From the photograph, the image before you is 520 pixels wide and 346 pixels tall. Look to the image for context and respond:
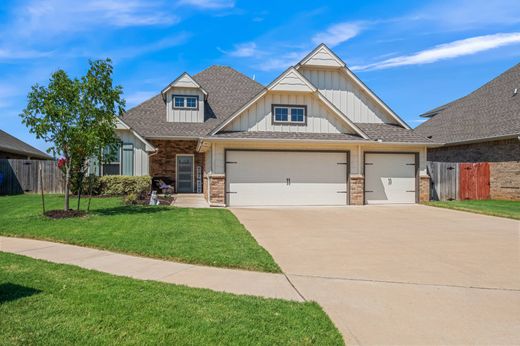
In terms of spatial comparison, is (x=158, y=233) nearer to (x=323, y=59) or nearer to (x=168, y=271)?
(x=168, y=271)

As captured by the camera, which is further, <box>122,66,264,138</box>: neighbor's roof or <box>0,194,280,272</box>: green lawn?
<box>122,66,264,138</box>: neighbor's roof

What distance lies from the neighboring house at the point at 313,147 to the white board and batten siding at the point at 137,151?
0.16ft

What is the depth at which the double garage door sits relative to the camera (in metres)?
15.5

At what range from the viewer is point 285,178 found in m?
15.9

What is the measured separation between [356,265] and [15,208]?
40.0 feet

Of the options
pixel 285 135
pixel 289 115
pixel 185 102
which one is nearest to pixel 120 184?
pixel 185 102

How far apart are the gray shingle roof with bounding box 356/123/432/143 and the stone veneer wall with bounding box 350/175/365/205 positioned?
1.99 meters

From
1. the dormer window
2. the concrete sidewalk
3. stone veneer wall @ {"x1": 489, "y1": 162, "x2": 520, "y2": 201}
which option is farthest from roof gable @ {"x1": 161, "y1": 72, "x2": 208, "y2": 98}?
stone veneer wall @ {"x1": 489, "y1": 162, "x2": 520, "y2": 201}

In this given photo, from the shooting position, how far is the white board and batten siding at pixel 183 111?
2228 cm

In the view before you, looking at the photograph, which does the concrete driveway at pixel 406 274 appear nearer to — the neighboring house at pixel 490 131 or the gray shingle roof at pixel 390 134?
the gray shingle roof at pixel 390 134

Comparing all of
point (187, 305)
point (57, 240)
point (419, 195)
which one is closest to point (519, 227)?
point (419, 195)

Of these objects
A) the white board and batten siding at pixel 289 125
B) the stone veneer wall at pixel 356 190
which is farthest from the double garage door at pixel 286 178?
the white board and batten siding at pixel 289 125

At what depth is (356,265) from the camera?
6.40 metres

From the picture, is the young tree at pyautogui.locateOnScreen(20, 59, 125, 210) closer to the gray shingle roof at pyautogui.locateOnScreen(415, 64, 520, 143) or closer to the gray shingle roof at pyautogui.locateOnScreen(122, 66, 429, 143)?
the gray shingle roof at pyautogui.locateOnScreen(122, 66, 429, 143)
